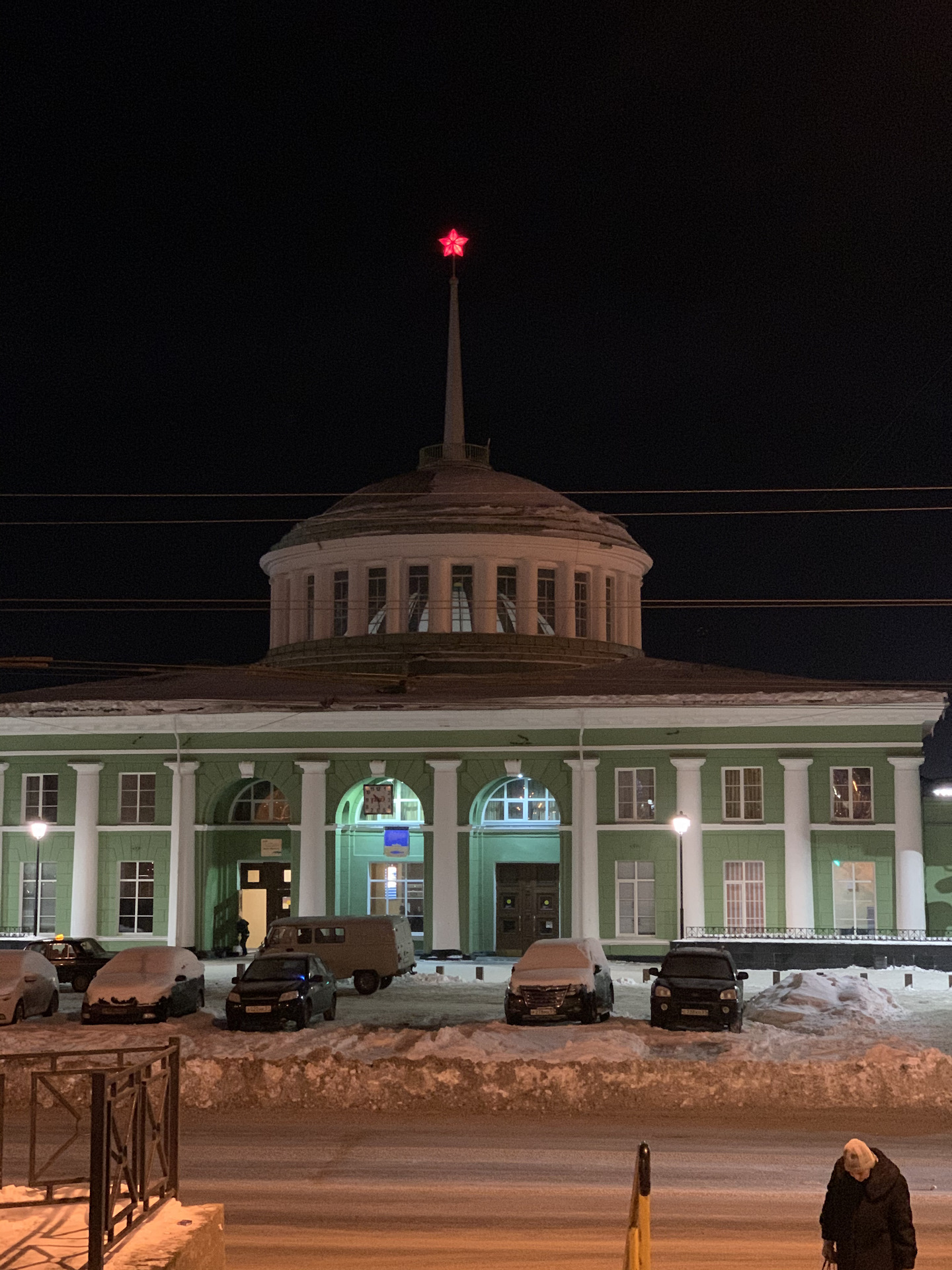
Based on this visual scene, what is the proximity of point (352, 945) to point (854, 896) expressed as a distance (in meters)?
15.8

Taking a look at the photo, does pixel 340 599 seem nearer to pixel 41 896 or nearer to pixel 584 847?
pixel 584 847

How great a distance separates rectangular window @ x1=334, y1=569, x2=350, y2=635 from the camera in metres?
54.2

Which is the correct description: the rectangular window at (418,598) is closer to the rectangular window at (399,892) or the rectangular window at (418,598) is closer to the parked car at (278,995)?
the rectangular window at (399,892)

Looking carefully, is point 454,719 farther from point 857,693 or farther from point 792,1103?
point 792,1103

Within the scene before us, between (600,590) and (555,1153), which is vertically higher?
(600,590)

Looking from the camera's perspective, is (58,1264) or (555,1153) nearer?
(58,1264)

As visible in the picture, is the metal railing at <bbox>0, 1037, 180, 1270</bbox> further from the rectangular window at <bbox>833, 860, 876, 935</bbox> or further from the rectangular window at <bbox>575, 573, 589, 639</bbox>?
the rectangular window at <bbox>575, 573, 589, 639</bbox>

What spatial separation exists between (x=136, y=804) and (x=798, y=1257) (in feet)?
121

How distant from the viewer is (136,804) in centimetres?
4731

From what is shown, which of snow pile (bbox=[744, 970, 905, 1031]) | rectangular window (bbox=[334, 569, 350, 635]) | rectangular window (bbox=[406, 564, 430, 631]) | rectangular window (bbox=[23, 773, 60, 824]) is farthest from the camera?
rectangular window (bbox=[334, 569, 350, 635])

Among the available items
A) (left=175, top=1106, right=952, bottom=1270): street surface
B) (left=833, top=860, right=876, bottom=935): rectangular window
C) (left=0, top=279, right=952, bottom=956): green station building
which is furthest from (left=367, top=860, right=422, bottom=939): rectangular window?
(left=175, top=1106, right=952, bottom=1270): street surface

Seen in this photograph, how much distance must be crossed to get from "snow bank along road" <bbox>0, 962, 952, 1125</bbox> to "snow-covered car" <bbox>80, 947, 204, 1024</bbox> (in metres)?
0.76

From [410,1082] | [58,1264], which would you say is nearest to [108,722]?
[410,1082]

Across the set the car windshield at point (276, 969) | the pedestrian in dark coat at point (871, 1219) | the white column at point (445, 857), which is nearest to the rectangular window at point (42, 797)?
→ the white column at point (445, 857)
